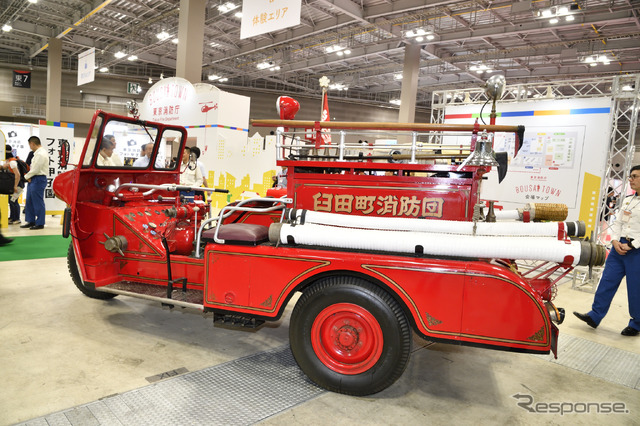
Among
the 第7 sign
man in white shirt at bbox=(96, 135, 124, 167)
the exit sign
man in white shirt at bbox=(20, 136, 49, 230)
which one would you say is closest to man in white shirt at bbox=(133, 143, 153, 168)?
man in white shirt at bbox=(96, 135, 124, 167)

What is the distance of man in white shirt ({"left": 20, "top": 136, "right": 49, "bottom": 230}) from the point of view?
312 inches

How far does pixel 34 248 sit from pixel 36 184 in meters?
2.14

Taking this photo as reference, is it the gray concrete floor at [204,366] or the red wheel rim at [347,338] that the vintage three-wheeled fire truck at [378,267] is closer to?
the red wheel rim at [347,338]

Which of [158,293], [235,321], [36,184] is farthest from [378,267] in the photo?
[36,184]

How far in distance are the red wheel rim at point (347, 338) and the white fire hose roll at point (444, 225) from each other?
0.57 meters

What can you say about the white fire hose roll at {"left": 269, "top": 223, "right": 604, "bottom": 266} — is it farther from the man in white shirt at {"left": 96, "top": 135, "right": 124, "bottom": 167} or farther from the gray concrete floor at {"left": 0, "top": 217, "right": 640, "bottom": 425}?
the man in white shirt at {"left": 96, "top": 135, "right": 124, "bottom": 167}

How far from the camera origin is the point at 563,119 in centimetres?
703

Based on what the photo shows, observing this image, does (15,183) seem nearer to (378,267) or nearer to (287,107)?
(287,107)

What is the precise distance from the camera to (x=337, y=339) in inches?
107

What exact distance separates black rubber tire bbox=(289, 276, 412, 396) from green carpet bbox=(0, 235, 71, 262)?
5.12 m

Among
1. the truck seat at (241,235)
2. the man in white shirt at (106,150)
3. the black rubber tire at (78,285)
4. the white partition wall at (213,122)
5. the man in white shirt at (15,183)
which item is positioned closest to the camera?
the truck seat at (241,235)

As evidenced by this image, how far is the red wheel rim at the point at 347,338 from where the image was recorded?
265cm

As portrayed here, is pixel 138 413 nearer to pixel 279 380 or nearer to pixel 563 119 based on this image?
pixel 279 380
